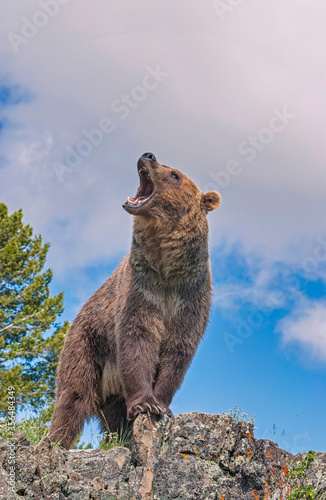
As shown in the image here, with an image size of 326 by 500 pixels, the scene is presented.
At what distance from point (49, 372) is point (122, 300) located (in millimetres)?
13537

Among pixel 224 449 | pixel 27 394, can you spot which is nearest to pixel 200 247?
pixel 224 449

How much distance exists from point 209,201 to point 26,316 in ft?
45.3

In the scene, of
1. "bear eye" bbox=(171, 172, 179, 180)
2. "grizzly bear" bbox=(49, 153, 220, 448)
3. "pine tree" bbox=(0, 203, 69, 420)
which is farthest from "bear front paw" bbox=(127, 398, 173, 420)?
"pine tree" bbox=(0, 203, 69, 420)

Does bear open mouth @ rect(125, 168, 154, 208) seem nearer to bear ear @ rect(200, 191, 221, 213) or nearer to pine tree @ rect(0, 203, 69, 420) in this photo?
bear ear @ rect(200, 191, 221, 213)

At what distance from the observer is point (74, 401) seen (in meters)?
6.26

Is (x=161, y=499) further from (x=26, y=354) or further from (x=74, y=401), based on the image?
(x=26, y=354)

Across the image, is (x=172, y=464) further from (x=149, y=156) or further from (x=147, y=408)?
(x=149, y=156)

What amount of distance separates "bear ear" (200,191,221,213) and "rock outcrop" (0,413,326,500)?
7.34 feet

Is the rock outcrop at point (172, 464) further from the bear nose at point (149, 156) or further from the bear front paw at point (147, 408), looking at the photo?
the bear nose at point (149, 156)

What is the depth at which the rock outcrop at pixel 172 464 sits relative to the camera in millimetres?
4394

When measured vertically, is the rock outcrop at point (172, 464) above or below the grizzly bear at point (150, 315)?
below

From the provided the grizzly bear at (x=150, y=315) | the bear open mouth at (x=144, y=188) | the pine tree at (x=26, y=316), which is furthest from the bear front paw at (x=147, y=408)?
the pine tree at (x=26, y=316)

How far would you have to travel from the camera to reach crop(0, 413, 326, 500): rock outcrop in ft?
14.4

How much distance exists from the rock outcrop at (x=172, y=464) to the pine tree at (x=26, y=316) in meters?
13.1
